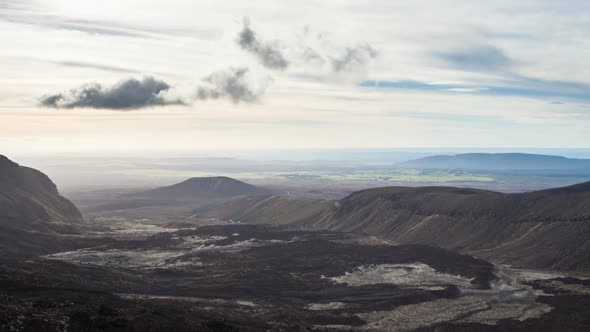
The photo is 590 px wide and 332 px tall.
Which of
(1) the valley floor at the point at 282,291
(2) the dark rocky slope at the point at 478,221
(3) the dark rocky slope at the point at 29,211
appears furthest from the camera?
(3) the dark rocky slope at the point at 29,211

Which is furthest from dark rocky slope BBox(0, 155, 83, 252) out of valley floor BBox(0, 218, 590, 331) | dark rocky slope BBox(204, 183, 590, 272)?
dark rocky slope BBox(204, 183, 590, 272)

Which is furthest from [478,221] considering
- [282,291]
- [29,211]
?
[29,211]

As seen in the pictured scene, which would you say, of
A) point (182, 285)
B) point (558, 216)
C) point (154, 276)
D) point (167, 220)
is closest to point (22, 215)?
point (167, 220)

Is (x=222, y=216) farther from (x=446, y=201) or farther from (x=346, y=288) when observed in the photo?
(x=346, y=288)

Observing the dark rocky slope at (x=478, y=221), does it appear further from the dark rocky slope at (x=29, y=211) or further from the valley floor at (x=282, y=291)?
the dark rocky slope at (x=29, y=211)

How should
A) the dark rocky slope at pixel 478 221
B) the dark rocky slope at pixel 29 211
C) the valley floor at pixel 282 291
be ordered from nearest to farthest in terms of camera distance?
the valley floor at pixel 282 291
the dark rocky slope at pixel 478 221
the dark rocky slope at pixel 29 211

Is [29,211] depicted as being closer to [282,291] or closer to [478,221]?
[282,291]

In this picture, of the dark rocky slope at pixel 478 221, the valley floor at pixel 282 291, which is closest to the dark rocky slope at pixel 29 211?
the valley floor at pixel 282 291

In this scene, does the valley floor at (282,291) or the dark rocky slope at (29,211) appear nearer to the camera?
the valley floor at (282,291)
